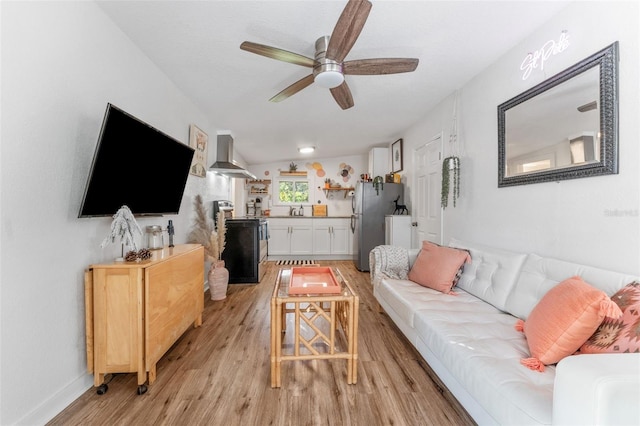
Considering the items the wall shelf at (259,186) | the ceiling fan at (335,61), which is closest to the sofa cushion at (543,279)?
the ceiling fan at (335,61)

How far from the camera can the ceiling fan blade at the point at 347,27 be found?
1.34 meters

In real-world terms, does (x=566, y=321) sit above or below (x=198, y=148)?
below

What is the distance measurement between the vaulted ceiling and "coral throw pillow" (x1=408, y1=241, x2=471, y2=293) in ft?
5.54

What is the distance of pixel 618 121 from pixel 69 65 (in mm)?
3044

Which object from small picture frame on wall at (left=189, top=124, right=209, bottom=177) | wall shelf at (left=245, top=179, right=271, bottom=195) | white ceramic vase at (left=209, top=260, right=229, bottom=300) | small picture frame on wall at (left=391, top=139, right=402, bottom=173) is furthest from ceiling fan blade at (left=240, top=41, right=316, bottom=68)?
wall shelf at (left=245, top=179, right=271, bottom=195)

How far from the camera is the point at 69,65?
147 centimetres

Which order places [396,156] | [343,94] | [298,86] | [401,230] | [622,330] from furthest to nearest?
[396,156] → [401,230] → [343,94] → [298,86] → [622,330]

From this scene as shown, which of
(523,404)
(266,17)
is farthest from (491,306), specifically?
(266,17)

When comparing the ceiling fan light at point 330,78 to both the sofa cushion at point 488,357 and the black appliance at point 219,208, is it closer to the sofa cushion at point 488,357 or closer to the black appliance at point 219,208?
the sofa cushion at point 488,357

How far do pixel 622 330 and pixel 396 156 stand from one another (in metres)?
4.03

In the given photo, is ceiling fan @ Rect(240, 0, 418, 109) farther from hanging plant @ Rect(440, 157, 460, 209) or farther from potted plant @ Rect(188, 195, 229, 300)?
potted plant @ Rect(188, 195, 229, 300)

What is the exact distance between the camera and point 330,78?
191 centimetres

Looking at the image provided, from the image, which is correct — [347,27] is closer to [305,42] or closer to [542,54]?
[305,42]

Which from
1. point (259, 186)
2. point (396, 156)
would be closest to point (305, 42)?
point (396, 156)
